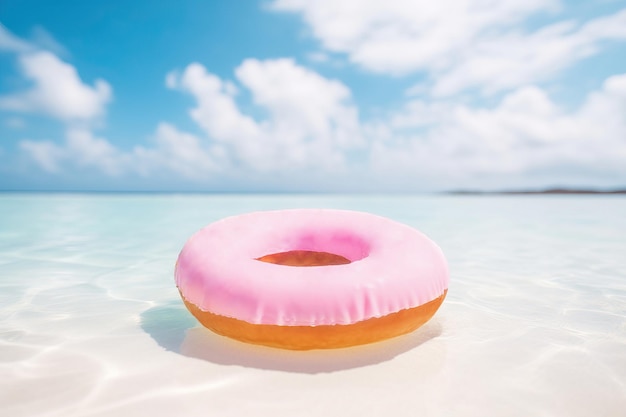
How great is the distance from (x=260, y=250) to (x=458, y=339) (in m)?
1.11

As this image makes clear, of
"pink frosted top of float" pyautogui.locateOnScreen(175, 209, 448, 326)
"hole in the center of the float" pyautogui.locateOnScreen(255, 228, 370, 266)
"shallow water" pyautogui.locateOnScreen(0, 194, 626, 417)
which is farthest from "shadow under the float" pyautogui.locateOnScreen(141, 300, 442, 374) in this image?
"hole in the center of the float" pyautogui.locateOnScreen(255, 228, 370, 266)

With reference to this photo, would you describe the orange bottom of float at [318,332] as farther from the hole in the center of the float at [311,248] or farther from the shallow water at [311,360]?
the hole in the center of the float at [311,248]

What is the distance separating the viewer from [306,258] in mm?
2301

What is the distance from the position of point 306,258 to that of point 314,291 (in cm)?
70

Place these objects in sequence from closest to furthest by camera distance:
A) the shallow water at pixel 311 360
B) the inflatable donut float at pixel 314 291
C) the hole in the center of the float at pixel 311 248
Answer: the shallow water at pixel 311 360, the inflatable donut float at pixel 314 291, the hole in the center of the float at pixel 311 248

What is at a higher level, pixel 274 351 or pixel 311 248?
pixel 311 248

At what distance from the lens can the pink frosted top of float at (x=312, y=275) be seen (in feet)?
5.24

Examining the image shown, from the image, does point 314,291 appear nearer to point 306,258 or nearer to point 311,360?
point 311,360

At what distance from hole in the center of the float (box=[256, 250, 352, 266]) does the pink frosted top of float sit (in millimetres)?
47

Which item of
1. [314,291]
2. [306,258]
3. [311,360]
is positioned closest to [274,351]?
[311,360]

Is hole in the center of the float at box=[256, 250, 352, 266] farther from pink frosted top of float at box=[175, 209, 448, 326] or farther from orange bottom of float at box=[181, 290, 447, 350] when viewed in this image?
orange bottom of float at box=[181, 290, 447, 350]

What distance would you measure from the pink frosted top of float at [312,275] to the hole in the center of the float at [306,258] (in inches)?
1.8

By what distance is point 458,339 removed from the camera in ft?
6.35

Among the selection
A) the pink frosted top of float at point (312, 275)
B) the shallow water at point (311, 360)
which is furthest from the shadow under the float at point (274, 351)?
the pink frosted top of float at point (312, 275)
